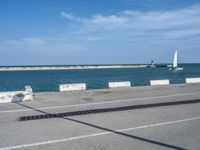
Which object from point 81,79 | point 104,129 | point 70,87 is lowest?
point 81,79

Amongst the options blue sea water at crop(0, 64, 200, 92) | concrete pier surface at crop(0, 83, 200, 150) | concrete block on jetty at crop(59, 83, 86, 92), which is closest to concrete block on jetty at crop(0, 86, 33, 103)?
concrete pier surface at crop(0, 83, 200, 150)

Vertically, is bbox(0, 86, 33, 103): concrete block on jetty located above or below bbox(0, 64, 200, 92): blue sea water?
above

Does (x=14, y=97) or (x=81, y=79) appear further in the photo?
(x=81, y=79)

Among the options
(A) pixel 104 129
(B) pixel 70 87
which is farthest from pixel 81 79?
(A) pixel 104 129

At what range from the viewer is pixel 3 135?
8219mm

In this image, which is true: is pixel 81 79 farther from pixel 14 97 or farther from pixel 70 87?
pixel 14 97

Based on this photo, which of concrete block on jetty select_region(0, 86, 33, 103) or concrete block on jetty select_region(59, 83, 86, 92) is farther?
concrete block on jetty select_region(59, 83, 86, 92)

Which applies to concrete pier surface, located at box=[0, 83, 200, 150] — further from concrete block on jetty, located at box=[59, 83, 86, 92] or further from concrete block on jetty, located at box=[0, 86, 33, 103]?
concrete block on jetty, located at box=[59, 83, 86, 92]

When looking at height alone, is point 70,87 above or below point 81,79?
above

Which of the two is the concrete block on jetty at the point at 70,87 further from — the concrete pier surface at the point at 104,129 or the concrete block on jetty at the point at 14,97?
A: the concrete pier surface at the point at 104,129

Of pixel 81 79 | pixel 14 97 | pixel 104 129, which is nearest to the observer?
pixel 104 129

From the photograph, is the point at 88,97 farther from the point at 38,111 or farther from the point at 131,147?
the point at 131,147

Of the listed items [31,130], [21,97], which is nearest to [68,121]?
[31,130]

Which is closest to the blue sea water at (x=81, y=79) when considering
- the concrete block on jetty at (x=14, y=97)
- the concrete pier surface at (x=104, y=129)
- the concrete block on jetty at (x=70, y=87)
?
the concrete block on jetty at (x=70, y=87)
